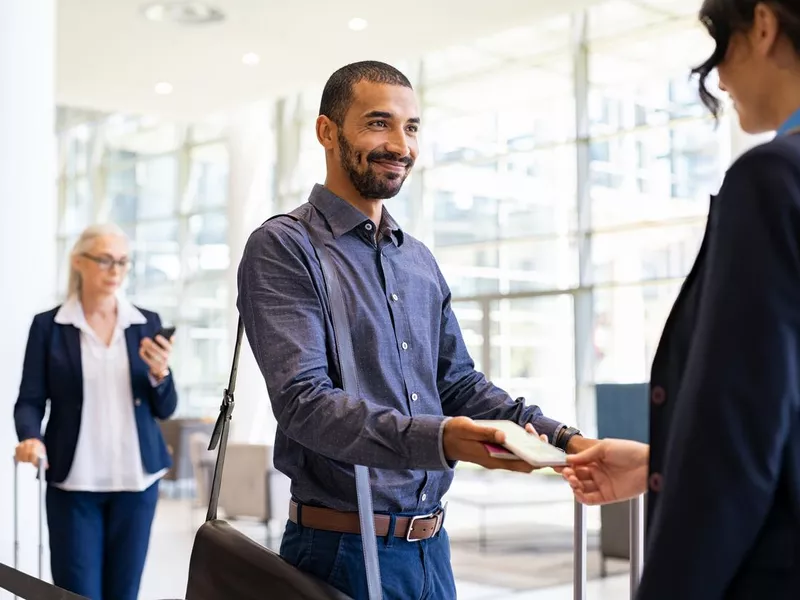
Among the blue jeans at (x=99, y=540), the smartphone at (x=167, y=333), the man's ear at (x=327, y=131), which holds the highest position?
the man's ear at (x=327, y=131)

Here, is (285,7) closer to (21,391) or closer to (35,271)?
(35,271)

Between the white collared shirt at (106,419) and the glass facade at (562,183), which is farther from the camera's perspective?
the glass facade at (562,183)

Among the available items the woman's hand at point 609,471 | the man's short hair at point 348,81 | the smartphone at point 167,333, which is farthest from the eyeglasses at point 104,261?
the woman's hand at point 609,471

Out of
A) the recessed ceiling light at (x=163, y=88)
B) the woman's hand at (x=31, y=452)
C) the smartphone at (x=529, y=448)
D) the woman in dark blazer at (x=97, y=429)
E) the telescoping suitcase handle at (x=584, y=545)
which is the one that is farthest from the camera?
the recessed ceiling light at (x=163, y=88)

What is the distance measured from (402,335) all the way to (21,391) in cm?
279

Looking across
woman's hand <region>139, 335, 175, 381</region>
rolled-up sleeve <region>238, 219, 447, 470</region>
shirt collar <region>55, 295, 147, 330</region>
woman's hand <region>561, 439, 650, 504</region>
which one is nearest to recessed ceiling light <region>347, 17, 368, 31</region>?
shirt collar <region>55, 295, 147, 330</region>

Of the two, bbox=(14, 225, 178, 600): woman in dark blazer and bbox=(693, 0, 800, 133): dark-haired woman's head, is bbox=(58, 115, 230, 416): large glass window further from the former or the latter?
bbox=(693, 0, 800, 133): dark-haired woman's head

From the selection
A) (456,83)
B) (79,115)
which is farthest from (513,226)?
(79,115)

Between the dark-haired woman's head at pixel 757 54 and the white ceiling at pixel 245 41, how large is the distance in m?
10.6

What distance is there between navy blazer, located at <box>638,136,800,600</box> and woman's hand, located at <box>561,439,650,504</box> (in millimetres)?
611

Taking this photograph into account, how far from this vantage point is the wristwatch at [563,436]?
2.38 m

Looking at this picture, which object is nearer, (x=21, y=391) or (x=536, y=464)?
(x=536, y=464)

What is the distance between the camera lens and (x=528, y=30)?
14867mm

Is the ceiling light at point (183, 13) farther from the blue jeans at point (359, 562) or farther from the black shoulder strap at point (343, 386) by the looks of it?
the blue jeans at point (359, 562)
